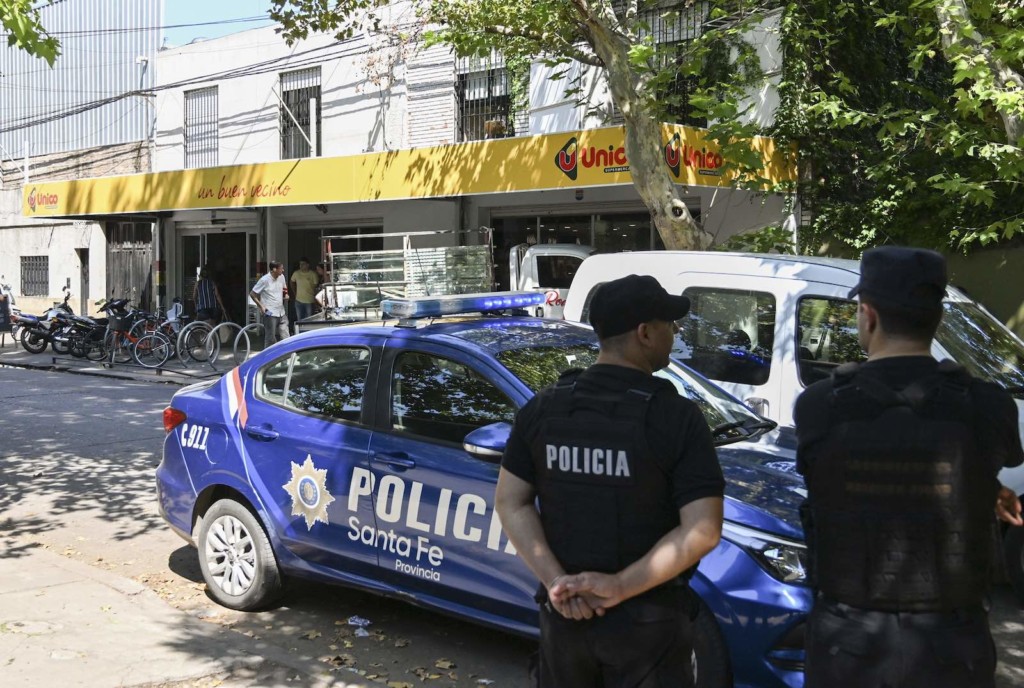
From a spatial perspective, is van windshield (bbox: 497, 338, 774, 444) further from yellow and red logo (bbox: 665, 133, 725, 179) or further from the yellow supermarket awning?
yellow and red logo (bbox: 665, 133, 725, 179)

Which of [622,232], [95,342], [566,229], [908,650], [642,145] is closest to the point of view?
[908,650]

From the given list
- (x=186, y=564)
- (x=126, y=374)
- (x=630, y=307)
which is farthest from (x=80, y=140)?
(x=630, y=307)

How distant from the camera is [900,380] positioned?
2.48 m

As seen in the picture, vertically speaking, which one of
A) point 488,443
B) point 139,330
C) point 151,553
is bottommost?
point 151,553

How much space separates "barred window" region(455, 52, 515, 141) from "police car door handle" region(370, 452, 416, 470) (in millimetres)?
14935

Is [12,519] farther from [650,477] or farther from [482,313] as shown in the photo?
[650,477]

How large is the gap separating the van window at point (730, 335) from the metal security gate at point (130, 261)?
71.3 feet

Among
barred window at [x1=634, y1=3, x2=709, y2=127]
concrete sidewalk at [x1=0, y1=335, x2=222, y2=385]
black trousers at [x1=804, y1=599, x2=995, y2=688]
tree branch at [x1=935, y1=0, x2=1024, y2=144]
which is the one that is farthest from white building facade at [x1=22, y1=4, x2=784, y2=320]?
black trousers at [x1=804, y1=599, x2=995, y2=688]

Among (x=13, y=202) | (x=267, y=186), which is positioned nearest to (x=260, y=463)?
(x=267, y=186)

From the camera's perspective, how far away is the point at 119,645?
508cm

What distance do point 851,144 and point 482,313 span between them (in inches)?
399

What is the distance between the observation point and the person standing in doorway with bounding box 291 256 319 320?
20.0 m

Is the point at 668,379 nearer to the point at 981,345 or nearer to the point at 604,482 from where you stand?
the point at 604,482

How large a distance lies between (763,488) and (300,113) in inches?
800
